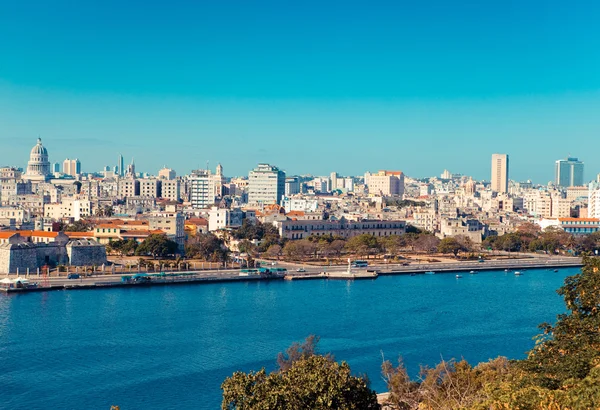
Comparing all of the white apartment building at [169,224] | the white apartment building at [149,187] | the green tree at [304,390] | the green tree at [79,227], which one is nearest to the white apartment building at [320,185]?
the white apartment building at [149,187]

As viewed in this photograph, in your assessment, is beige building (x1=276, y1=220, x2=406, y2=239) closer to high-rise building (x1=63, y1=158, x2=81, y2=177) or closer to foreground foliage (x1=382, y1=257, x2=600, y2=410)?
foreground foliage (x1=382, y1=257, x2=600, y2=410)

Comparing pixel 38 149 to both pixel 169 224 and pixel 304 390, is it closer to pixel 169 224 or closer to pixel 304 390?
pixel 169 224

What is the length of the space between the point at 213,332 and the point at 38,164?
53269mm

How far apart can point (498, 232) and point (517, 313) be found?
2142 centimetres

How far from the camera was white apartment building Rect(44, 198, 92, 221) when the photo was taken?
40031 millimetres

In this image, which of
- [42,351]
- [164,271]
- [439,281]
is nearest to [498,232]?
[439,281]

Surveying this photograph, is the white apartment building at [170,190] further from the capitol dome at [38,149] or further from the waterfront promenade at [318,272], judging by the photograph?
the waterfront promenade at [318,272]

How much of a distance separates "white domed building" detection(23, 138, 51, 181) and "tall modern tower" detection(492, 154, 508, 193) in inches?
1900

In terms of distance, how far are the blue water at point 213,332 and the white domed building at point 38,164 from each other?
45.6m

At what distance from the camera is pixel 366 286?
23.6m

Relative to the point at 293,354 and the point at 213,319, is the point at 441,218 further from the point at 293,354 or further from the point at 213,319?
the point at 293,354

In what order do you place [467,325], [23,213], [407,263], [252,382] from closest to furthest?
[252,382] < [467,325] < [407,263] < [23,213]

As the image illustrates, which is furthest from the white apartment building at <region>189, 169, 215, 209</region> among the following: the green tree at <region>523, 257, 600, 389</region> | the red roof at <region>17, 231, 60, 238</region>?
the green tree at <region>523, 257, 600, 389</region>

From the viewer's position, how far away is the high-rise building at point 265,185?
189 feet
